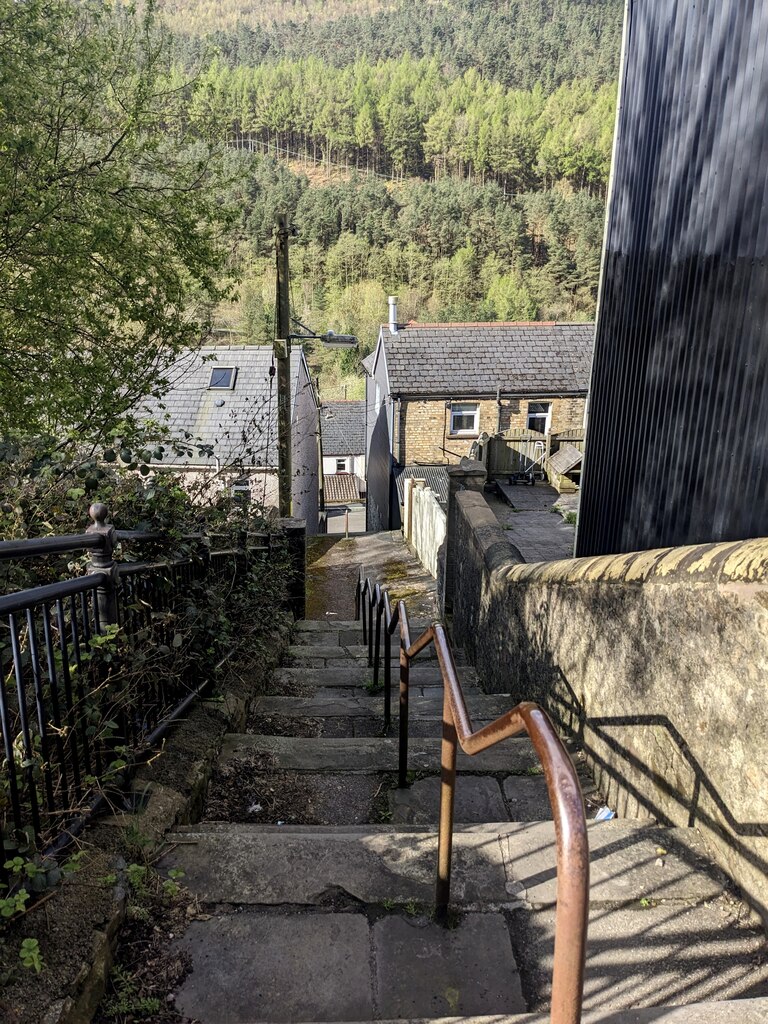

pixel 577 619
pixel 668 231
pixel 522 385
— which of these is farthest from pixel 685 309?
pixel 522 385

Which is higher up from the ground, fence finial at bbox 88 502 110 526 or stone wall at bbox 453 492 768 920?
fence finial at bbox 88 502 110 526

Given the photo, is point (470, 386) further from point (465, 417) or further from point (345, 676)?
point (345, 676)

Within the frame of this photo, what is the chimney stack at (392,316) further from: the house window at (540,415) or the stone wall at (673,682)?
the stone wall at (673,682)

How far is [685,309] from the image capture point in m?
4.52

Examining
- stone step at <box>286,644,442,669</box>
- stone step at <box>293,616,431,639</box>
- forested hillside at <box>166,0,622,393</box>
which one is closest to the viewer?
stone step at <box>286,644,442,669</box>

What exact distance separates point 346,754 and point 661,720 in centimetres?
174

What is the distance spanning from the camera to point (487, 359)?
2122 centimetres

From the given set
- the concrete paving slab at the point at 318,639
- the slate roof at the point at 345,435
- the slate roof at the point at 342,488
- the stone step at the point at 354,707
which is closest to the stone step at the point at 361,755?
the stone step at the point at 354,707

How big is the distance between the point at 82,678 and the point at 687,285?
171 inches

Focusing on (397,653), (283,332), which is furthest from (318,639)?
(283,332)

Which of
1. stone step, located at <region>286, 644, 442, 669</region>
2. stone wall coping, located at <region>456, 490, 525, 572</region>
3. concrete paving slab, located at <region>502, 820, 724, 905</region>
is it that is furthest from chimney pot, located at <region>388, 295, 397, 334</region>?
concrete paving slab, located at <region>502, 820, 724, 905</region>

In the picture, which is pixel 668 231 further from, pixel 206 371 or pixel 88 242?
pixel 206 371

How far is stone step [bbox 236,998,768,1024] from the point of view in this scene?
1.52 meters

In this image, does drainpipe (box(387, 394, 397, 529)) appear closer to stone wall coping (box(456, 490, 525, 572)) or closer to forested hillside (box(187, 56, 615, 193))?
stone wall coping (box(456, 490, 525, 572))
